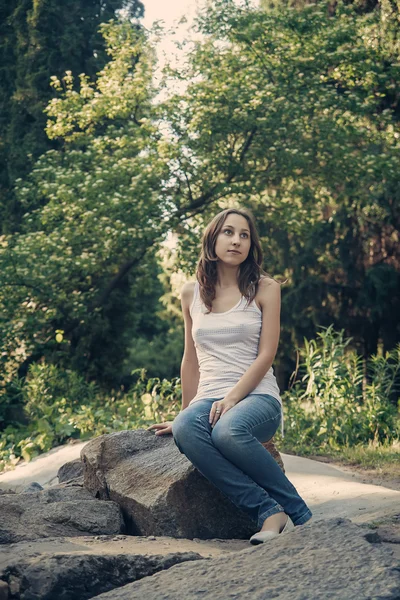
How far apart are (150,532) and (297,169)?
8306 mm

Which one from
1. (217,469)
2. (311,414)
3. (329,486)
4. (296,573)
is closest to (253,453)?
(217,469)

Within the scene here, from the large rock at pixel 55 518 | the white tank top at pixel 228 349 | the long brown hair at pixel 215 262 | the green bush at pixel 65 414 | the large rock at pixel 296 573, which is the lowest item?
the green bush at pixel 65 414

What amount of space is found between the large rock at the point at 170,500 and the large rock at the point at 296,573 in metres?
0.84

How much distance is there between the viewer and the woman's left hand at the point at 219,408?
340 cm

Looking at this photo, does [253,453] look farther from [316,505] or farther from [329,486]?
[329,486]

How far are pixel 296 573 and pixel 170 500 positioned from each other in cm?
119

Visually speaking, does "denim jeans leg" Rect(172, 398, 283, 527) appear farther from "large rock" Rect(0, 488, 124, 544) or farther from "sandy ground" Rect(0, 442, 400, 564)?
"large rock" Rect(0, 488, 124, 544)

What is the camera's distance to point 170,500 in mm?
3576

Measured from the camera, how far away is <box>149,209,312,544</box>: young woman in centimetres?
329

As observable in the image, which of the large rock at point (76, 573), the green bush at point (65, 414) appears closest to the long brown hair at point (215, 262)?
the large rock at point (76, 573)

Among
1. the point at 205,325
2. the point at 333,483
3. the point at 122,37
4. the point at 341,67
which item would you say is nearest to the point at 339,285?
the point at 341,67

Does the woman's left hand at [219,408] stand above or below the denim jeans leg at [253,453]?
above

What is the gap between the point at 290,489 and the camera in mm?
3344

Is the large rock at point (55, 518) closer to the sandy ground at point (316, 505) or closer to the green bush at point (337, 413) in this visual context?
the sandy ground at point (316, 505)
